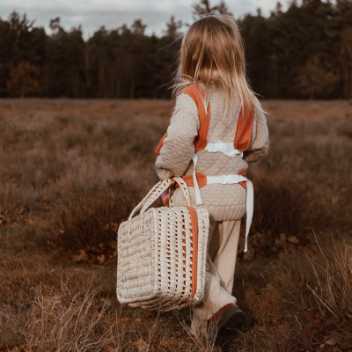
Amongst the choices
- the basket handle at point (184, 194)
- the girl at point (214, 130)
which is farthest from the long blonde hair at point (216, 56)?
the basket handle at point (184, 194)

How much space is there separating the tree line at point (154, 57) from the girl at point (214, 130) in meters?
55.1

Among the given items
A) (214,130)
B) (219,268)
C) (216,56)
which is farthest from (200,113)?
(219,268)

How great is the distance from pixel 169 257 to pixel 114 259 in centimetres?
250

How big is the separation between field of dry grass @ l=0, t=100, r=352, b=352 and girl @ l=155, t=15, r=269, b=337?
0.86 feet

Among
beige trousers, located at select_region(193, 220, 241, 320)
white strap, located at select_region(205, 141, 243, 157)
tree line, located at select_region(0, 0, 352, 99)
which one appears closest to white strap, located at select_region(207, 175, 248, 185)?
white strap, located at select_region(205, 141, 243, 157)

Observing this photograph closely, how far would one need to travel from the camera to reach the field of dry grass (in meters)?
3.68

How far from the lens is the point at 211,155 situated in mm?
3816

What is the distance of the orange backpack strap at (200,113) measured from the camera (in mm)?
3709

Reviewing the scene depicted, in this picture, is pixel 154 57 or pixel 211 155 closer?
pixel 211 155

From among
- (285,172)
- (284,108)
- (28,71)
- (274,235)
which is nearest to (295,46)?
(28,71)

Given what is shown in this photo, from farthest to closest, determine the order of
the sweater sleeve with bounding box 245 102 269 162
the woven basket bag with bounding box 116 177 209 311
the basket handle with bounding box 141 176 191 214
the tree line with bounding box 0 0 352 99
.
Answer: the tree line with bounding box 0 0 352 99 → the sweater sleeve with bounding box 245 102 269 162 → the basket handle with bounding box 141 176 191 214 → the woven basket bag with bounding box 116 177 209 311

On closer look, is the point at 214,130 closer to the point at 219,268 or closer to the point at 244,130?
the point at 244,130

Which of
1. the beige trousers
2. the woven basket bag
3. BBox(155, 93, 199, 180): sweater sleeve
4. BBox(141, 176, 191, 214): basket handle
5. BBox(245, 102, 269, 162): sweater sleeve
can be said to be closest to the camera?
the woven basket bag

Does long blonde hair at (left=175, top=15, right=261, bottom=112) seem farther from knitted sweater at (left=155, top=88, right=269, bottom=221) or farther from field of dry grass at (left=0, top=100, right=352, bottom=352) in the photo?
field of dry grass at (left=0, top=100, right=352, bottom=352)
